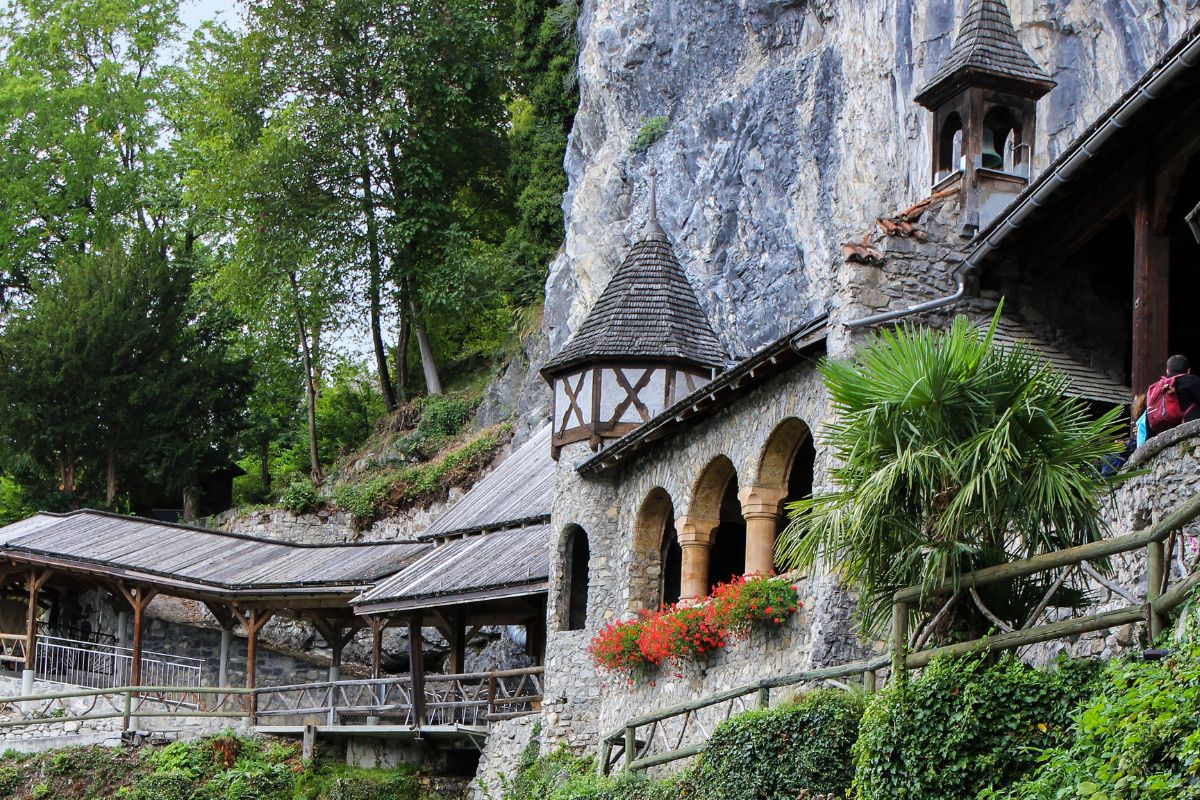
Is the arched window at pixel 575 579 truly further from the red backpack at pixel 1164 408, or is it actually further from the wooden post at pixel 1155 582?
the wooden post at pixel 1155 582

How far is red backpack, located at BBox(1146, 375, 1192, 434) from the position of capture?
12.2 m

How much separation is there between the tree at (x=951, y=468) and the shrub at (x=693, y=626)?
438cm

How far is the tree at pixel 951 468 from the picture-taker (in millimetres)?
11570

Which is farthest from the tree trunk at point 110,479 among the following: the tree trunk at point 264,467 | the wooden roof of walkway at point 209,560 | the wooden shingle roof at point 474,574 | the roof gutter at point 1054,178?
the roof gutter at point 1054,178

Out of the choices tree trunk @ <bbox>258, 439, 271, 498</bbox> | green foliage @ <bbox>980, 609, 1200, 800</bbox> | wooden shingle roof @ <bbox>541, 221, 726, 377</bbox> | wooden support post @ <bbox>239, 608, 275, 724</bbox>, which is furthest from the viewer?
tree trunk @ <bbox>258, 439, 271, 498</bbox>

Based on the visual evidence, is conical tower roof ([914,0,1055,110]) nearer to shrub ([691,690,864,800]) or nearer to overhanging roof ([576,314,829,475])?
overhanging roof ([576,314,829,475])

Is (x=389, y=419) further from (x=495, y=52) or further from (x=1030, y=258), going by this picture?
(x=1030, y=258)

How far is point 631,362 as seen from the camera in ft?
74.6

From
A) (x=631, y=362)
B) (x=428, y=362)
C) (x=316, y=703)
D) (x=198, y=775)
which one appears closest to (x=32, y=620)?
(x=316, y=703)

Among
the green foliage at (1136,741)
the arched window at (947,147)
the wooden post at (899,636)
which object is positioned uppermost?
the arched window at (947,147)

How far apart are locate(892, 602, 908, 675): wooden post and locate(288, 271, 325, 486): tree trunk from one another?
33.6m

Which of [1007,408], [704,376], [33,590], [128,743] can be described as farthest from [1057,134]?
[33,590]

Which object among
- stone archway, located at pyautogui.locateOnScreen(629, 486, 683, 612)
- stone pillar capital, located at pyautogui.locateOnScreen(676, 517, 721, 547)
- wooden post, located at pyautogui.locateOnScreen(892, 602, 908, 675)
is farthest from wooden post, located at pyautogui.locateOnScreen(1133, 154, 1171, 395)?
stone archway, located at pyautogui.locateOnScreen(629, 486, 683, 612)

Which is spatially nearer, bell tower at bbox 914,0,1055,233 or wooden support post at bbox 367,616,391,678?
bell tower at bbox 914,0,1055,233
